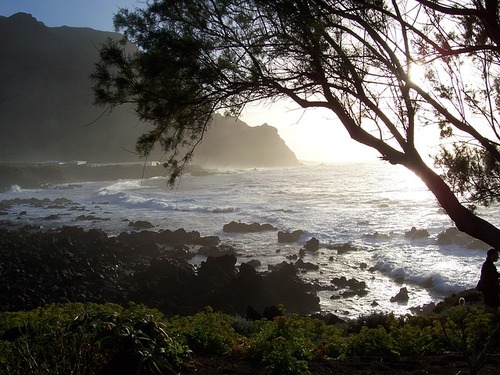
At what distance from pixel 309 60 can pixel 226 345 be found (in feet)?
9.76

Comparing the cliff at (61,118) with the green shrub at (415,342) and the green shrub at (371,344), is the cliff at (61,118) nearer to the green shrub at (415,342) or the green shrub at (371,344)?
the green shrub at (415,342)

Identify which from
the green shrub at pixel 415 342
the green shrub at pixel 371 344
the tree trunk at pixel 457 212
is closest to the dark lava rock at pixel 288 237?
the green shrub at pixel 415 342

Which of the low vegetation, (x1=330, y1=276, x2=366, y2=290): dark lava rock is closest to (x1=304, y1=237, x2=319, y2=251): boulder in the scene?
(x1=330, y1=276, x2=366, y2=290): dark lava rock

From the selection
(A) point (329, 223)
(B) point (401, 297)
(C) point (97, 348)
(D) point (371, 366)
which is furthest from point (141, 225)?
(C) point (97, 348)

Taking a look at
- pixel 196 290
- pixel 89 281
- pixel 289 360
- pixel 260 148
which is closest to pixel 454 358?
pixel 289 360

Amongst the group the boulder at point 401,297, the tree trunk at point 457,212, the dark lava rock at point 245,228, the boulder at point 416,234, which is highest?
the tree trunk at point 457,212

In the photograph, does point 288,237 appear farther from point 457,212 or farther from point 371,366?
point 457,212

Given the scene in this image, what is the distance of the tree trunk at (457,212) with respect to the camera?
4121 millimetres

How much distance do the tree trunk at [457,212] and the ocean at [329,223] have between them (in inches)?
422

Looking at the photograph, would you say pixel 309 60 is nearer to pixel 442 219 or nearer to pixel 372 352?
pixel 372 352

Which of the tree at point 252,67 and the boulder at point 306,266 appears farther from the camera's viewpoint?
the boulder at point 306,266

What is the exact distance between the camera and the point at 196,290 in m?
14.7

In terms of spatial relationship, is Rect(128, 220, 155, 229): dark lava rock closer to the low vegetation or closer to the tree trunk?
the low vegetation

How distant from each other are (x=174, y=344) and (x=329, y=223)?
27.4 meters
